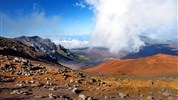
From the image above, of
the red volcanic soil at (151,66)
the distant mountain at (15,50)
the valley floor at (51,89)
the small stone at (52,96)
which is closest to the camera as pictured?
the small stone at (52,96)

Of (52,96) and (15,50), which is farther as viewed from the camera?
(15,50)

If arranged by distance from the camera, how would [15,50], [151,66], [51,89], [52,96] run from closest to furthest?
[52,96] → [51,89] → [15,50] → [151,66]

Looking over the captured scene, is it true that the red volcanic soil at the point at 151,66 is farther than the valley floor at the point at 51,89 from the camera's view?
Yes

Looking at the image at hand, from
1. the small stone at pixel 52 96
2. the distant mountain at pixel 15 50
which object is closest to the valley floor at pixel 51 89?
the small stone at pixel 52 96

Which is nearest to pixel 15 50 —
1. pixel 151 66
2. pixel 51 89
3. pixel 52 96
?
pixel 151 66

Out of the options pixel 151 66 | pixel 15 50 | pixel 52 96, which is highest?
pixel 15 50

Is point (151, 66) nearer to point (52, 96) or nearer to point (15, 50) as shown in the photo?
point (15, 50)

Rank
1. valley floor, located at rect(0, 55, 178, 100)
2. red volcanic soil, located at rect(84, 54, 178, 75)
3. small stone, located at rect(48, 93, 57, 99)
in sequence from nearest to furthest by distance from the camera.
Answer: small stone, located at rect(48, 93, 57, 99) < valley floor, located at rect(0, 55, 178, 100) < red volcanic soil, located at rect(84, 54, 178, 75)

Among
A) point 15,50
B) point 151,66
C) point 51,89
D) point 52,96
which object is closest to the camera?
point 52,96

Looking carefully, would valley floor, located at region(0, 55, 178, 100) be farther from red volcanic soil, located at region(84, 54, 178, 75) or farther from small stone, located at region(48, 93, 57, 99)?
red volcanic soil, located at region(84, 54, 178, 75)

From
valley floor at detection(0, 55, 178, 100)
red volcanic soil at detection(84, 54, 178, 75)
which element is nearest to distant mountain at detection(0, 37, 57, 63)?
valley floor at detection(0, 55, 178, 100)

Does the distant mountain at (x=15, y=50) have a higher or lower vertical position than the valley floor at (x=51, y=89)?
higher

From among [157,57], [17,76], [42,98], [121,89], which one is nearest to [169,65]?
[157,57]

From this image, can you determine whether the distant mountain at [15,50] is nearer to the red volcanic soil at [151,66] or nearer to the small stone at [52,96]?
the red volcanic soil at [151,66]
